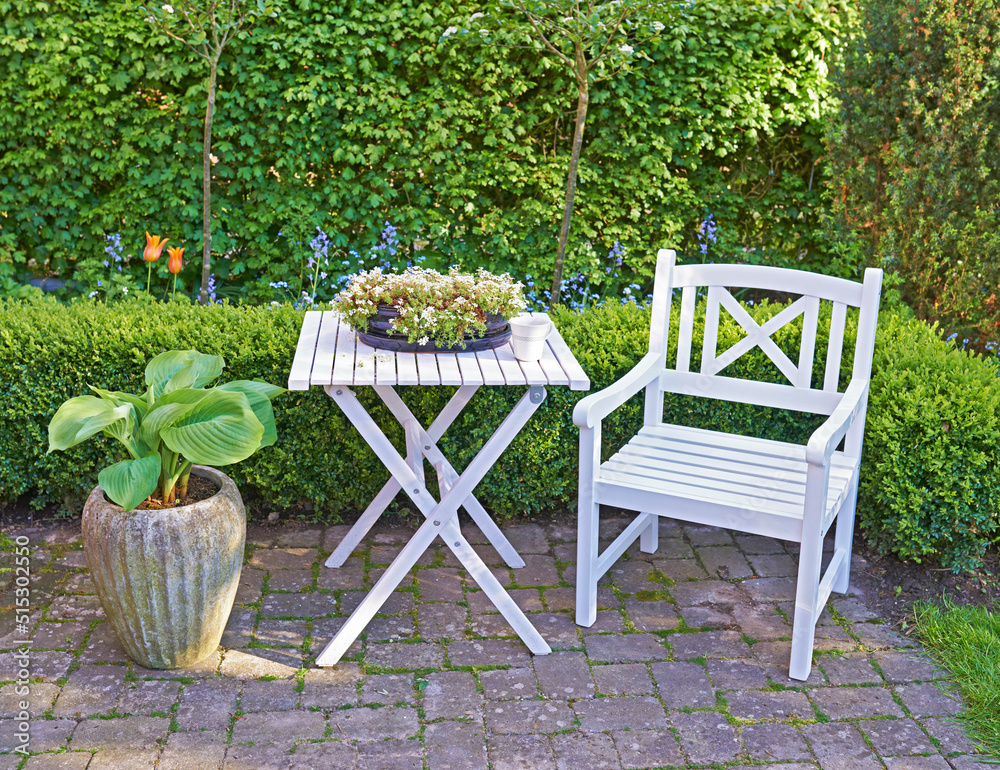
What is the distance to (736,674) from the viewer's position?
286 centimetres

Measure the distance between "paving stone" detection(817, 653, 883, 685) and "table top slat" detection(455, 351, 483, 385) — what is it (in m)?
1.43

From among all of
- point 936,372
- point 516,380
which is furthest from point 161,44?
point 936,372

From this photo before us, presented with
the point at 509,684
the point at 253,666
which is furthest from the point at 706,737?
the point at 253,666

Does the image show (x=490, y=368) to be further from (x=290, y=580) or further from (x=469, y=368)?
(x=290, y=580)

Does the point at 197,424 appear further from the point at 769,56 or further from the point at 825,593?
the point at 769,56

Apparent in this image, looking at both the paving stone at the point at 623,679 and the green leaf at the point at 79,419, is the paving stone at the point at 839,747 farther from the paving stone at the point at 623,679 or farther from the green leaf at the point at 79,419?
the green leaf at the point at 79,419

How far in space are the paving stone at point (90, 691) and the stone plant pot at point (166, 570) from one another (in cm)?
9

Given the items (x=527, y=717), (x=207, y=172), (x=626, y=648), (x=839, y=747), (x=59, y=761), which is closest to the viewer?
(x=59, y=761)

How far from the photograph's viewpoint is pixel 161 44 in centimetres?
515

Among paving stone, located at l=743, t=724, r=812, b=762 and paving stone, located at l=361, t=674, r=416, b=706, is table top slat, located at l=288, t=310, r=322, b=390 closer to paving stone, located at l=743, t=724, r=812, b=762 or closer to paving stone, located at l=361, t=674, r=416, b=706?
paving stone, located at l=361, t=674, r=416, b=706

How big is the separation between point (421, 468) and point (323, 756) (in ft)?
3.66

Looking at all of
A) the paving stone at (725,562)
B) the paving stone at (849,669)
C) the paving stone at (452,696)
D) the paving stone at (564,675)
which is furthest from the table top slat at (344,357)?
the paving stone at (849,669)

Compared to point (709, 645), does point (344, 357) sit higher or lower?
higher

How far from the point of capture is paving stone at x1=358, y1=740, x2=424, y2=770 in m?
2.45
